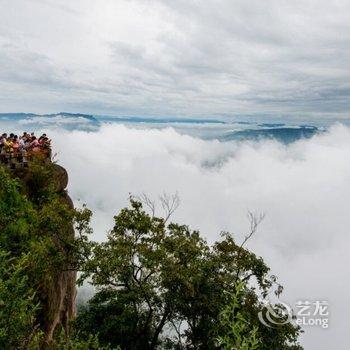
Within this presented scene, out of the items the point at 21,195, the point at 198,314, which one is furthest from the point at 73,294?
the point at 198,314

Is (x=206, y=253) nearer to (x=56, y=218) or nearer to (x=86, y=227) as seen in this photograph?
(x=86, y=227)

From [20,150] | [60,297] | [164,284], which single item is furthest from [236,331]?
[20,150]

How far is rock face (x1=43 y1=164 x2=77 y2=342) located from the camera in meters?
28.7

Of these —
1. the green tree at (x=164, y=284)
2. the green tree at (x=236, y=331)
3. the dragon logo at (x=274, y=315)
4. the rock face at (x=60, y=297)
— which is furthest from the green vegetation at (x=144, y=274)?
the green tree at (x=236, y=331)

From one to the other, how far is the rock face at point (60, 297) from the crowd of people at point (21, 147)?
9.51 feet

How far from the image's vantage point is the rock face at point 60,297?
28.7 meters

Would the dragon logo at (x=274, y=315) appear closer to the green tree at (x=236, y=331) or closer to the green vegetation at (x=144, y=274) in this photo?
the green vegetation at (x=144, y=274)

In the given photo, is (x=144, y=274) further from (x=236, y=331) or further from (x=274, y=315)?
(x=236, y=331)

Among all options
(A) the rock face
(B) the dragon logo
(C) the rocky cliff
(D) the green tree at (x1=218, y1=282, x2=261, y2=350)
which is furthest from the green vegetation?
(D) the green tree at (x1=218, y1=282, x2=261, y2=350)

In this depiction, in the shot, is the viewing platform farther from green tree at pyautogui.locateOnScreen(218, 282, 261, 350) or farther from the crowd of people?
green tree at pyautogui.locateOnScreen(218, 282, 261, 350)

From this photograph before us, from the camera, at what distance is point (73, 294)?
35.8 m

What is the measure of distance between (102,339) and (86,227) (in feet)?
20.7

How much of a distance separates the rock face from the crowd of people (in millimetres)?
2900

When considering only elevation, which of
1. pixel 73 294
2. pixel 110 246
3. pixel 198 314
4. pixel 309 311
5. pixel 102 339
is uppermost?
pixel 110 246
